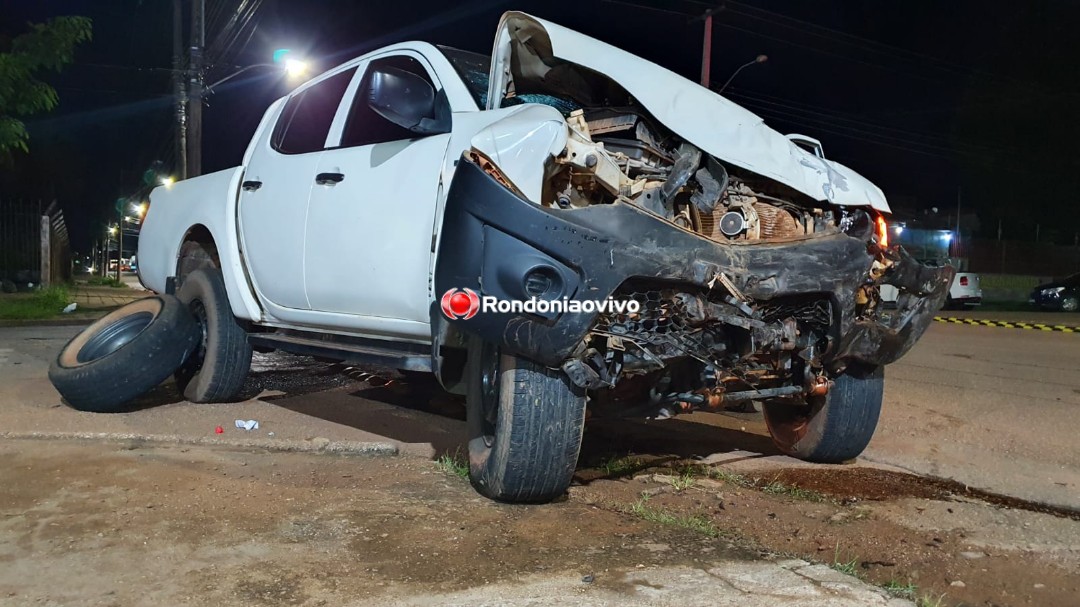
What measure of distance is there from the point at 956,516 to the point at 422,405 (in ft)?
11.8

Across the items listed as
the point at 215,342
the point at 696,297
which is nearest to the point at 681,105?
the point at 696,297

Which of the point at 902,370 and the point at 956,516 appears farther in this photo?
the point at 902,370

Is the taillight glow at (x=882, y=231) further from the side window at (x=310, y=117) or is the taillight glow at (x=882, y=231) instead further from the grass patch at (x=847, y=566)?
the side window at (x=310, y=117)

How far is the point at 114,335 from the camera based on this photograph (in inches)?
220

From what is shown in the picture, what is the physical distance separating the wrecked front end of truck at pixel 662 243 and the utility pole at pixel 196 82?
47.6ft

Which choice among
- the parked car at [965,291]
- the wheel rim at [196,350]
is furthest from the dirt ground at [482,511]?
the parked car at [965,291]

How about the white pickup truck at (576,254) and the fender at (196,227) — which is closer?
the white pickup truck at (576,254)

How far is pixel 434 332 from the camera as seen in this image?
3430mm

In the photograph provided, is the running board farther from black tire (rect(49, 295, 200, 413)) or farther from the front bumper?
the front bumper

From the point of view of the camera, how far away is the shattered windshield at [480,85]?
3757 millimetres

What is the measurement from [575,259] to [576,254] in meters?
0.02

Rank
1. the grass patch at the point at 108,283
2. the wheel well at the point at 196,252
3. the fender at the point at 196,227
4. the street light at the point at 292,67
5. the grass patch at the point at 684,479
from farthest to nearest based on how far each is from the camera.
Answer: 1. the grass patch at the point at 108,283
2. the street light at the point at 292,67
3. the wheel well at the point at 196,252
4. the fender at the point at 196,227
5. the grass patch at the point at 684,479

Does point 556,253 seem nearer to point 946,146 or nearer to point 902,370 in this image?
point 902,370

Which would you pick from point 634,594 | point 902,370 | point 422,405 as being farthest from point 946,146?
point 634,594
